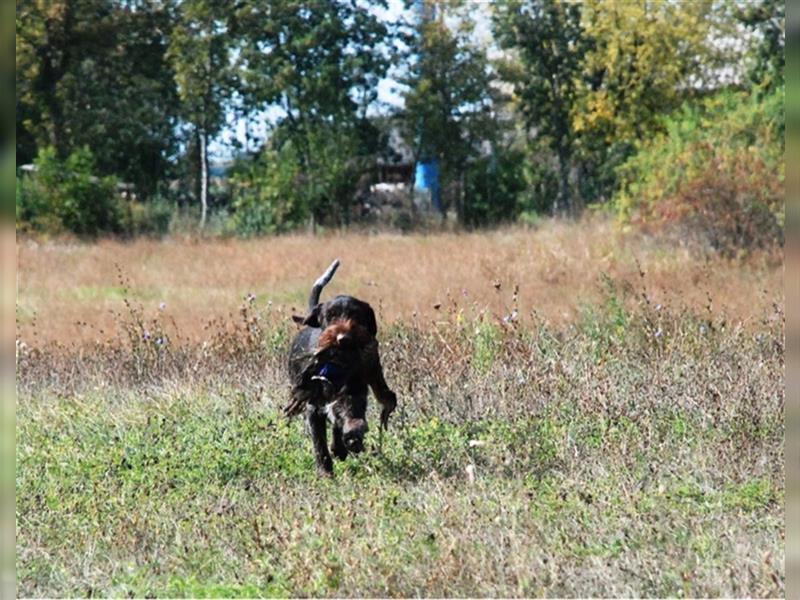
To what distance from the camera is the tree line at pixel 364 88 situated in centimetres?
3284

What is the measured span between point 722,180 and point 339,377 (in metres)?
16.0

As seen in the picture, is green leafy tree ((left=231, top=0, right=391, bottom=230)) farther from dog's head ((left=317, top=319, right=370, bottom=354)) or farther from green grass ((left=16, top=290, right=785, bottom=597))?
dog's head ((left=317, top=319, right=370, bottom=354))

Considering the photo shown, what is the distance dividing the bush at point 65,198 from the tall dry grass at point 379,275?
7.73 feet

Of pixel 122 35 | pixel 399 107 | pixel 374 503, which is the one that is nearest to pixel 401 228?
pixel 399 107

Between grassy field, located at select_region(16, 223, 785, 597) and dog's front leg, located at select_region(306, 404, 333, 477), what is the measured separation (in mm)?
114

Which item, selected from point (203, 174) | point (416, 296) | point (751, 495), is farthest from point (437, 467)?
point (203, 174)

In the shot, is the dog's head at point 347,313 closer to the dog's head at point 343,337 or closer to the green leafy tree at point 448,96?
the dog's head at point 343,337

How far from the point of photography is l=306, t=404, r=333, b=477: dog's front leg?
290 inches

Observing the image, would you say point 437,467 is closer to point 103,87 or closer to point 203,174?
point 203,174

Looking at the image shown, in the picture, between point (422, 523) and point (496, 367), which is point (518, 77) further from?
point (422, 523)

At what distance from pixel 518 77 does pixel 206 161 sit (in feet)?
27.5

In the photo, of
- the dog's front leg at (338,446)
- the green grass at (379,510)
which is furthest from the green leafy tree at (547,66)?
the dog's front leg at (338,446)

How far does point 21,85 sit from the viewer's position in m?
33.2

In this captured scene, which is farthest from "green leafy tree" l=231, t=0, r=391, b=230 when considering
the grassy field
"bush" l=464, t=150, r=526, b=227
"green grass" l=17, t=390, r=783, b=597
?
"green grass" l=17, t=390, r=783, b=597
